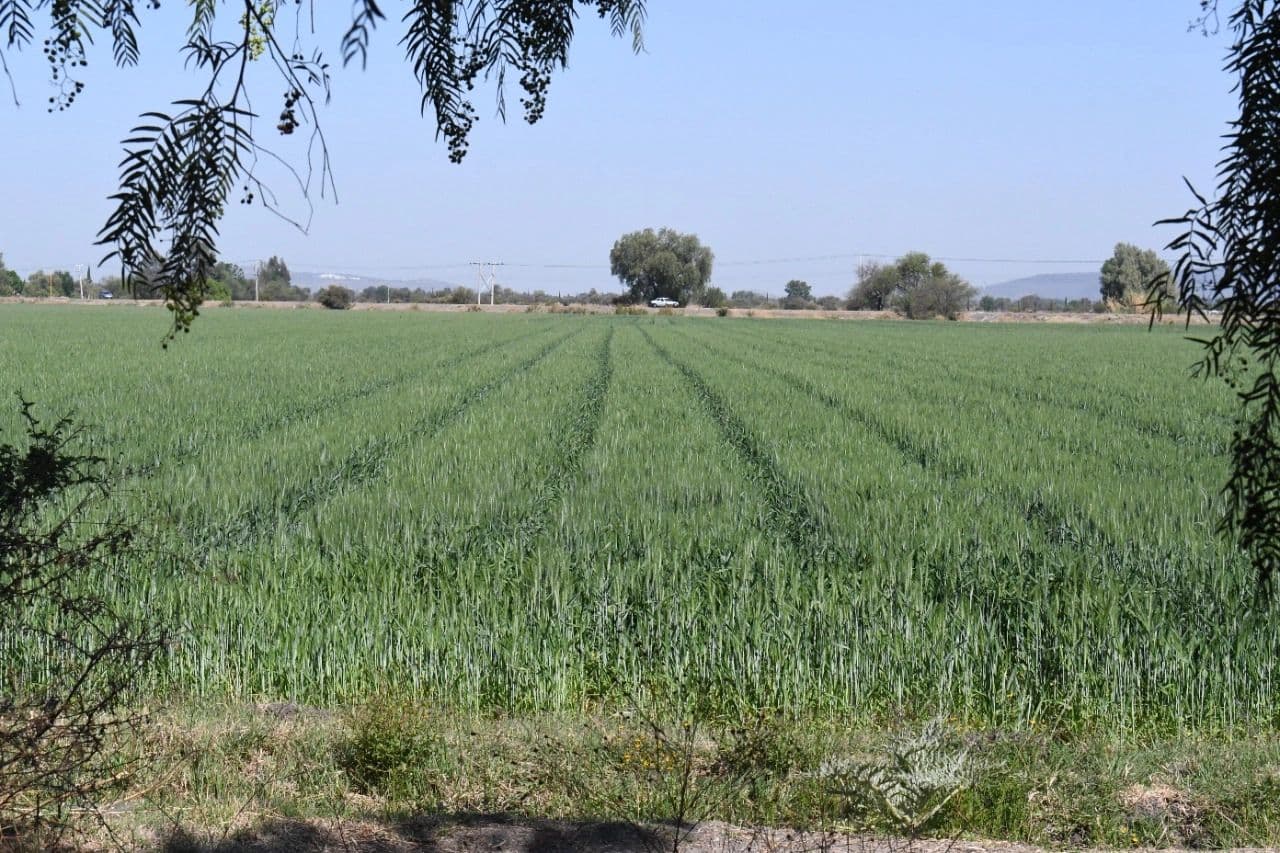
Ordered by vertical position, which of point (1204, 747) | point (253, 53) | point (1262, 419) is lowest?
point (1204, 747)

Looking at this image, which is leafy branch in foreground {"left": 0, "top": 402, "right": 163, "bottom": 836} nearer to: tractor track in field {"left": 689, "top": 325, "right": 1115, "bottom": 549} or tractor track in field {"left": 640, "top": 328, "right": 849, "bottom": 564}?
tractor track in field {"left": 640, "top": 328, "right": 849, "bottom": 564}

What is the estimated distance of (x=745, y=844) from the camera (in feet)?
13.3

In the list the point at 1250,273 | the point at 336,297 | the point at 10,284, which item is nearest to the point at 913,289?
the point at 336,297

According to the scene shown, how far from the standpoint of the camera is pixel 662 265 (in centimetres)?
14038

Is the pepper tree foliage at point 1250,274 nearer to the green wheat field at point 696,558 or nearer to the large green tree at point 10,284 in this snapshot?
the green wheat field at point 696,558

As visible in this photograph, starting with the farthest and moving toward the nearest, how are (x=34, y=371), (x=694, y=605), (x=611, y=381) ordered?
(x=611, y=381) < (x=34, y=371) < (x=694, y=605)

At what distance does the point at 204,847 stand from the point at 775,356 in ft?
115

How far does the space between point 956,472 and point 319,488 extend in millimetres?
7458

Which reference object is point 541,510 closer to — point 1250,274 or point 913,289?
point 1250,274

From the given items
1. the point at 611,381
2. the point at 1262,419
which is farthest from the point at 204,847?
the point at 611,381

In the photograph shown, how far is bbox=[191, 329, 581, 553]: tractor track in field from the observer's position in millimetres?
9664

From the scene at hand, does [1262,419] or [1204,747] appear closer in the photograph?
[1262,419]

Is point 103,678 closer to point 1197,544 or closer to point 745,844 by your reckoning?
point 745,844

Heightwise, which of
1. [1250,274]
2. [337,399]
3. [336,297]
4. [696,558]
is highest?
[1250,274]
